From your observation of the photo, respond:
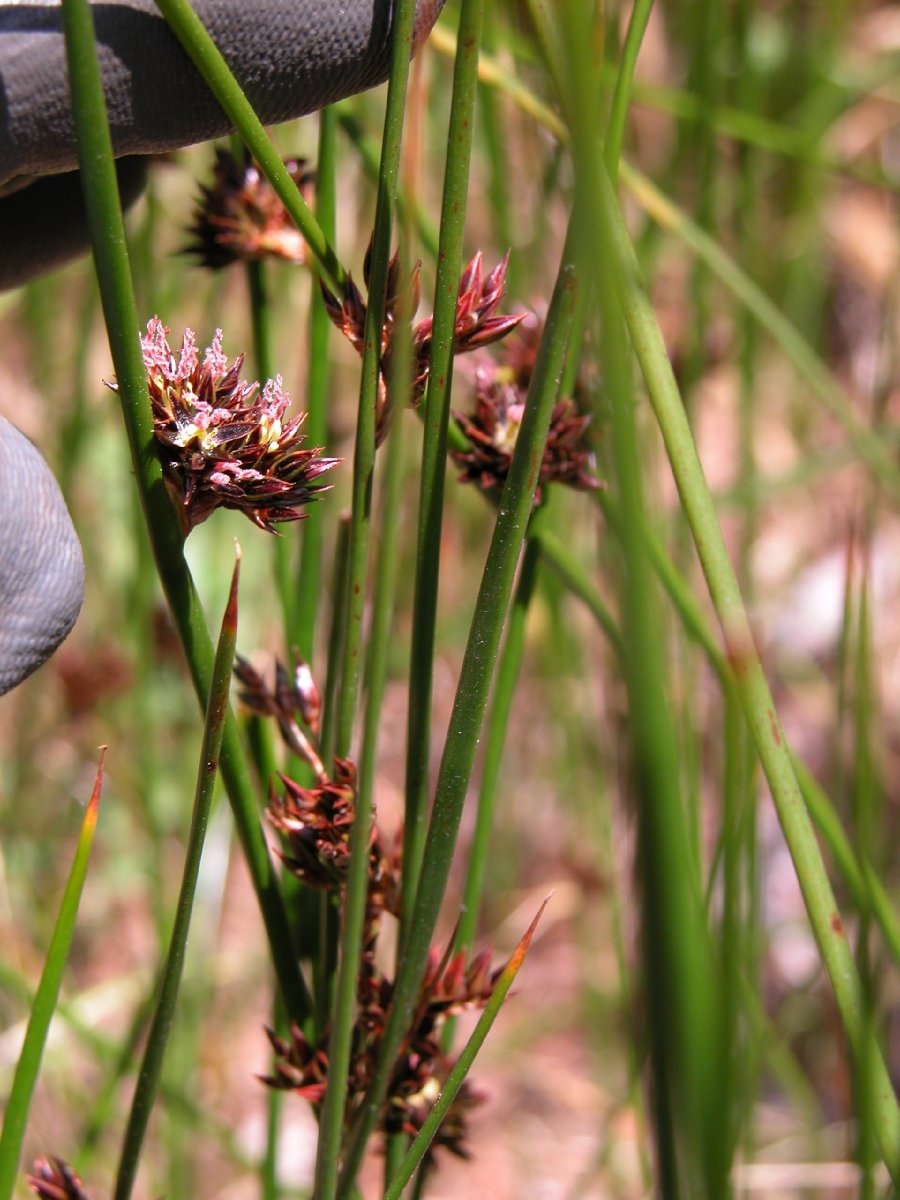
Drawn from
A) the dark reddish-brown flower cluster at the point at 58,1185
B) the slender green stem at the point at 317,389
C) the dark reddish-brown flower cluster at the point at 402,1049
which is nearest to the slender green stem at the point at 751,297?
the slender green stem at the point at 317,389

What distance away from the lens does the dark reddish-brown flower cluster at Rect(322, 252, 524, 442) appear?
0.37 m

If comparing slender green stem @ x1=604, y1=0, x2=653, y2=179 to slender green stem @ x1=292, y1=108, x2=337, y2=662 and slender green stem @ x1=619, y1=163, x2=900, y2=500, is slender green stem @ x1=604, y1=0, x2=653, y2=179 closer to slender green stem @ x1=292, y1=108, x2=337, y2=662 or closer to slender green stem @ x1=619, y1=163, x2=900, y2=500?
slender green stem @ x1=292, y1=108, x2=337, y2=662

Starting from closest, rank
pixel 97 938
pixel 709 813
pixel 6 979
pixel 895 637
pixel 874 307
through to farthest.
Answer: pixel 6 979, pixel 97 938, pixel 709 813, pixel 895 637, pixel 874 307

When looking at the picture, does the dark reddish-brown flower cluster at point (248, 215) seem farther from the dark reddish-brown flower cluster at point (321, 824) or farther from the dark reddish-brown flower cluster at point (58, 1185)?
the dark reddish-brown flower cluster at point (58, 1185)

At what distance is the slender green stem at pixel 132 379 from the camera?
30cm

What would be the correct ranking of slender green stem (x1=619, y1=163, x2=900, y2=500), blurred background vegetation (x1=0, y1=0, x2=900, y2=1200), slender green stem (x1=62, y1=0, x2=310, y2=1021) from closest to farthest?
slender green stem (x1=62, y1=0, x2=310, y2=1021) < slender green stem (x1=619, y1=163, x2=900, y2=500) < blurred background vegetation (x1=0, y1=0, x2=900, y2=1200)

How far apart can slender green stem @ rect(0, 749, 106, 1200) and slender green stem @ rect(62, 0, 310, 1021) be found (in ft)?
0.16

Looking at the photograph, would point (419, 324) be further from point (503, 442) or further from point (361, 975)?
point (361, 975)

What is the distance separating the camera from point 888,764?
4.89ft

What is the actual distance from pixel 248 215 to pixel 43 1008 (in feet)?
1.03

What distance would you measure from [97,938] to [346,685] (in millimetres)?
1066

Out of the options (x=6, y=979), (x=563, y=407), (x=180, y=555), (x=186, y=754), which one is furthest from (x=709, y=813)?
(x=180, y=555)

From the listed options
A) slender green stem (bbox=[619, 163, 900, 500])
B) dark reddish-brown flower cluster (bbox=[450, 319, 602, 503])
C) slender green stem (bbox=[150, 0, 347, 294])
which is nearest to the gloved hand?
slender green stem (bbox=[150, 0, 347, 294])

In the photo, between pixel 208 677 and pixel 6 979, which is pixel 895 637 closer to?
pixel 6 979
